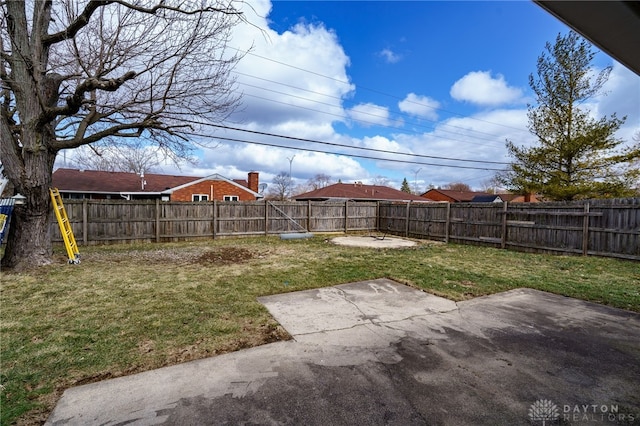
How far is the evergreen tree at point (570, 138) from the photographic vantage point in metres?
13.8

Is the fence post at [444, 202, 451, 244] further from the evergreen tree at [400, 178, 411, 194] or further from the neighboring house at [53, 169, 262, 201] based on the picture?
the evergreen tree at [400, 178, 411, 194]

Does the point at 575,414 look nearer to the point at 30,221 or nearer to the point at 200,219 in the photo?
the point at 30,221

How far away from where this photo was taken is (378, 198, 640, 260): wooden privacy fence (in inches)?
317

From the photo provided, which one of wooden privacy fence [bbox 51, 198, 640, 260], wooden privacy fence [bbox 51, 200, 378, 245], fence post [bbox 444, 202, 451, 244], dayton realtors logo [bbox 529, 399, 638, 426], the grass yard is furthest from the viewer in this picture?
fence post [bbox 444, 202, 451, 244]

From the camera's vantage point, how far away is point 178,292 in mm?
4969

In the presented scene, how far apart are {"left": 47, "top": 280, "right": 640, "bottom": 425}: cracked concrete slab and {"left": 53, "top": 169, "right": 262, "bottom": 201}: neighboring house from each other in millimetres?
19754

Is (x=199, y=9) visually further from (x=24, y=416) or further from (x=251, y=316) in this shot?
(x=24, y=416)

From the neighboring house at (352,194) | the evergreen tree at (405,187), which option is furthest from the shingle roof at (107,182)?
the evergreen tree at (405,187)

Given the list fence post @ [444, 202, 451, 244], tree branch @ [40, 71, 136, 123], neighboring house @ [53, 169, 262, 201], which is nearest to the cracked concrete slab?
tree branch @ [40, 71, 136, 123]

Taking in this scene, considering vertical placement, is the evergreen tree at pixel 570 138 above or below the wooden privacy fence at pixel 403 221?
above

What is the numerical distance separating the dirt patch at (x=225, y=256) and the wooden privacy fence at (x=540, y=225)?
822 centimetres

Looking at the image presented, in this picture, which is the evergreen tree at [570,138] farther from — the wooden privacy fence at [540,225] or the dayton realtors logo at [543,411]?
the dayton realtors logo at [543,411]

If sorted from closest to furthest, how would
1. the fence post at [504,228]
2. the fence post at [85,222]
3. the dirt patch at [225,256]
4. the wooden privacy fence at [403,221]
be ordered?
the dirt patch at [225,256] → the wooden privacy fence at [403,221] → the fence post at [85,222] → the fence post at [504,228]

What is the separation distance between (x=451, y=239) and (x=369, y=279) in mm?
7783
